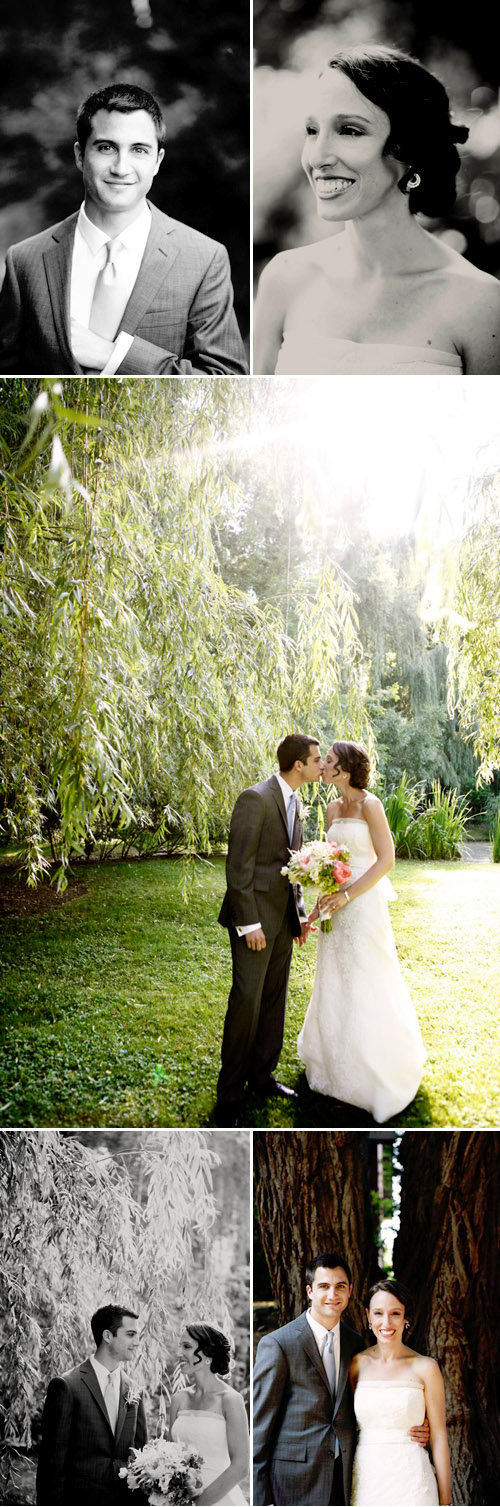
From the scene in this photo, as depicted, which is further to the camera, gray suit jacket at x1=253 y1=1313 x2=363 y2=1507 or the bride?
the bride

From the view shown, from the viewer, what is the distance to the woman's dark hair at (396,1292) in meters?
3.46

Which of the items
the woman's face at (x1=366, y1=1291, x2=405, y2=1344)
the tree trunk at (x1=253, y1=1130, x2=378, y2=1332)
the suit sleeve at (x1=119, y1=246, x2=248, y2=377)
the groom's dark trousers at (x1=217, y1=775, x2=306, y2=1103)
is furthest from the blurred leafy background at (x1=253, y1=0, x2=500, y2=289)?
the woman's face at (x1=366, y1=1291, x2=405, y2=1344)

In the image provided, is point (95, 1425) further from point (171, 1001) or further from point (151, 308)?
point (151, 308)

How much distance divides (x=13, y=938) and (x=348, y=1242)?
144 cm

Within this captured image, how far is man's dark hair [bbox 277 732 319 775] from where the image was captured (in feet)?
11.9

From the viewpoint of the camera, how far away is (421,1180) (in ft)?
11.7

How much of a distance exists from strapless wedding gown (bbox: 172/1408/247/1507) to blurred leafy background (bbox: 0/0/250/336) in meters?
3.49

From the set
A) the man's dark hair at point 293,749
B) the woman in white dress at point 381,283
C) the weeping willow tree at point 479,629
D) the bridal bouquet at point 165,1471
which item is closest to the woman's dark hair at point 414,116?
the woman in white dress at point 381,283

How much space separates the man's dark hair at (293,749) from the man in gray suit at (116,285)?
123 centimetres

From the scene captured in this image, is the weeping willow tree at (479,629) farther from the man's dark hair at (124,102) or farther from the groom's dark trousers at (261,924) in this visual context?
the man's dark hair at (124,102)

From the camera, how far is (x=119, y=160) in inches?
147

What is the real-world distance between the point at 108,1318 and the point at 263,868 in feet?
4.92

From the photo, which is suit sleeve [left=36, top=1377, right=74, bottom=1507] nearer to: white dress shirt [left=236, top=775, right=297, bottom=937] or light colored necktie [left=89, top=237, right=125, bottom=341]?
white dress shirt [left=236, top=775, right=297, bottom=937]

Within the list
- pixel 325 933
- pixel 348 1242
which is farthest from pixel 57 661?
pixel 348 1242
